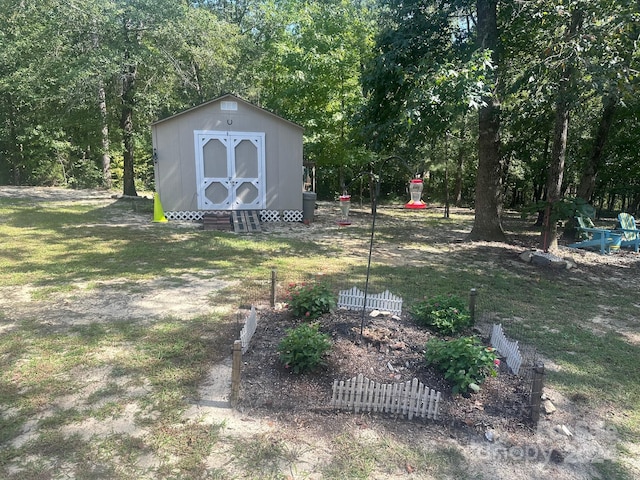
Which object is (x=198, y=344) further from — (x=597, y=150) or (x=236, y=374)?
(x=597, y=150)

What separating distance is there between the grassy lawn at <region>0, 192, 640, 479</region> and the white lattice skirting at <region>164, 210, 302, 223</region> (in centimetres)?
231

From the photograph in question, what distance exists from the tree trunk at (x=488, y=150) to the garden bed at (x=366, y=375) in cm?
621

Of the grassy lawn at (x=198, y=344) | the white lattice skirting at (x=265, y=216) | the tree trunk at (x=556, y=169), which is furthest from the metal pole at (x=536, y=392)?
the white lattice skirting at (x=265, y=216)

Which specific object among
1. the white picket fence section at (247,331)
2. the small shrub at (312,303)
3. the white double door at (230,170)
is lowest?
the white picket fence section at (247,331)

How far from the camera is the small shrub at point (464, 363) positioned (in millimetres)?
3006

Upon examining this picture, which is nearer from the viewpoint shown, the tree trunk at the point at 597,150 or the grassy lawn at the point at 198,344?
the grassy lawn at the point at 198,344

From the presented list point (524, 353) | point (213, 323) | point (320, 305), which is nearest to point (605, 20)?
point (524, 353)

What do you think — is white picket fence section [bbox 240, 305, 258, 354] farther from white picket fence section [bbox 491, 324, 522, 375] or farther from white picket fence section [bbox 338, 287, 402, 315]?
white picket fence section [bbox 491, 324, 522, 375]

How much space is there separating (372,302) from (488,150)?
6218mm

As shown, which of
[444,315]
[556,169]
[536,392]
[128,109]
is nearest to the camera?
[536,392]

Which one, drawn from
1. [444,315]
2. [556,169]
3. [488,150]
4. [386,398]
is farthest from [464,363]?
[488,150]

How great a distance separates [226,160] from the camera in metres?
11.4

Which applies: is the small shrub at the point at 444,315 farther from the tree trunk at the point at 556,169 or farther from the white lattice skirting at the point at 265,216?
the white lattice skirting at the point at 265,216

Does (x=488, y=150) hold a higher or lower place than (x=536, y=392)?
higher
